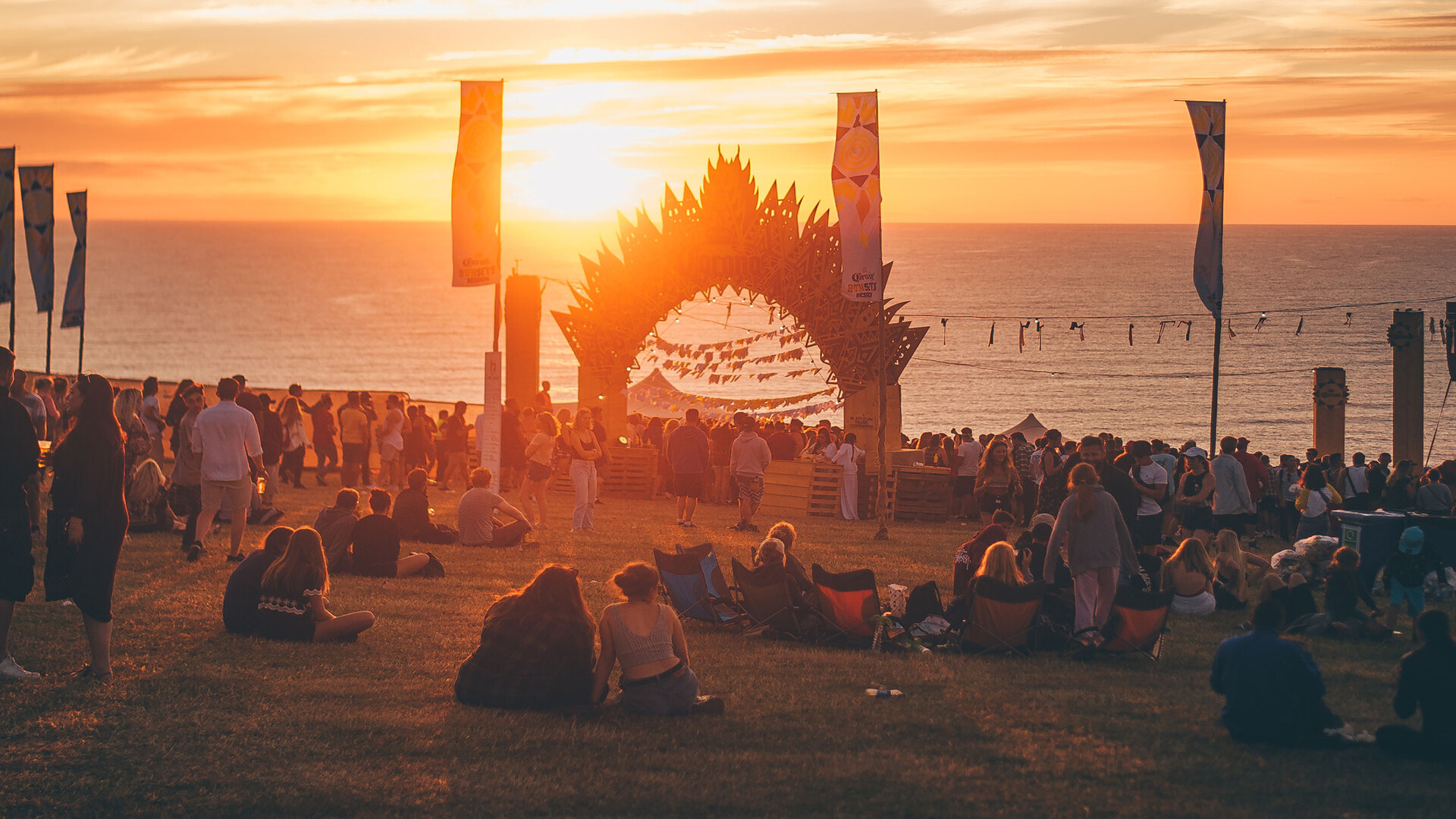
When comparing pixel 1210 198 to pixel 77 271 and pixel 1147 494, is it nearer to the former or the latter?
pixel 1147 494

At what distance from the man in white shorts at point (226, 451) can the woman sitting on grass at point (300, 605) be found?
2.67m

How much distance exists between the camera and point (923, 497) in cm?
2002

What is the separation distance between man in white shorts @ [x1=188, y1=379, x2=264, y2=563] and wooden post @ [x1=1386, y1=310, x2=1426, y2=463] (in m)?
21.9

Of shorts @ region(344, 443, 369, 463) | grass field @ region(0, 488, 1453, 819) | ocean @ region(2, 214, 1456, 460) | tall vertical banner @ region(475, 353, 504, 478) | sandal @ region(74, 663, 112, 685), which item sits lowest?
grass field @ region(0, 488, 1453, 819)

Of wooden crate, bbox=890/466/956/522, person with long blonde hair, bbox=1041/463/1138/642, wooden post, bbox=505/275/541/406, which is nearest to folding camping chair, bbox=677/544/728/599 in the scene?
person with long blonde hair, bbox=1041/463/1138/642

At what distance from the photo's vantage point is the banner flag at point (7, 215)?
74.8 feet

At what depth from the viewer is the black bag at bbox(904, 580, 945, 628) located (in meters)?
10.1

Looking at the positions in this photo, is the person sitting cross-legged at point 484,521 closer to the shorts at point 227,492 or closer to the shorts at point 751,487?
the shorts at point 227,492

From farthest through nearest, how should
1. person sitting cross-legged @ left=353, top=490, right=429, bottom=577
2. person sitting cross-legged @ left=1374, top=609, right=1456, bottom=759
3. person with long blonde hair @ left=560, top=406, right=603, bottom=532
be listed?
person with long blonde hair @ left=560, top=406, right=603, bottom=532
person sitting cross-legged @ left=353, top=490, right=429, bottom=577
person sitting cross-legged @ left=1374, top=609, right=1456, bottom=759

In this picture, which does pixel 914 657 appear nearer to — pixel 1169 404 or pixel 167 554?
pixel 167 554

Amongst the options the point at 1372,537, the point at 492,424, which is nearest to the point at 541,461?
the point at 492,424

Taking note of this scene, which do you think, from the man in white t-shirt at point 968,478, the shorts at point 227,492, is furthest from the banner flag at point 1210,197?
the shorts at point 227,492

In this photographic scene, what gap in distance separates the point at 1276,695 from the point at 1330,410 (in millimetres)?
19117

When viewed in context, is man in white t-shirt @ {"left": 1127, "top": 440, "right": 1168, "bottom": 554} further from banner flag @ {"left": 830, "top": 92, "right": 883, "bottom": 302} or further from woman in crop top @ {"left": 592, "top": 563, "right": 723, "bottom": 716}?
woman in crop top @ {"left": 592, "top": 563, "right": 723, "bottom": 716}
